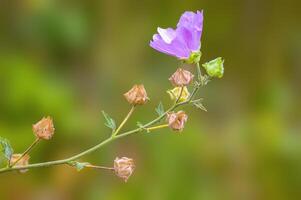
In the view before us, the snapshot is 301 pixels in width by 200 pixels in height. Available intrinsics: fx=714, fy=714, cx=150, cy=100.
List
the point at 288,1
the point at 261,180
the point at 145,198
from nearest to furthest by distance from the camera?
1. the point at 145,198
2. the point at 261,180
3. the point at 288,1

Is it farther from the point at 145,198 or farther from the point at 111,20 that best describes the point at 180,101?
the point at 111,20

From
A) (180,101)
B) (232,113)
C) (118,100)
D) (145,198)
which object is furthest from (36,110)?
(180,101)

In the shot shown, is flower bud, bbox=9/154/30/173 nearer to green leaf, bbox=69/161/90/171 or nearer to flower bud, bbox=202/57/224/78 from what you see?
green leaf, bbox=69/161/90/171

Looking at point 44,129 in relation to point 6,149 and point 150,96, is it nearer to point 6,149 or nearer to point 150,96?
point 6,149

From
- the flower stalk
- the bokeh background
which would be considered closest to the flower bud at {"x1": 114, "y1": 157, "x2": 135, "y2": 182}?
the flower stalk

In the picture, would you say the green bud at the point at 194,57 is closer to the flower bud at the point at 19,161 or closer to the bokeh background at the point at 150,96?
the flower bud at the point at 19,161

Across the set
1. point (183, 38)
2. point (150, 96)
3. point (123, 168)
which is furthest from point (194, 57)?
point (150, 96)
